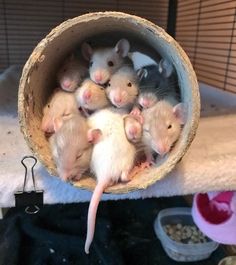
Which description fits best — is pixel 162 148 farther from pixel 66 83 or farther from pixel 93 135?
pixel 66 83

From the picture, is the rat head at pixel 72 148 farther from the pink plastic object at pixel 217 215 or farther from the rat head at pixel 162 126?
the pink plastic object at pixel 217 215

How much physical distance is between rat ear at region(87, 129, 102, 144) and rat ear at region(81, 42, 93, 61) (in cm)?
29

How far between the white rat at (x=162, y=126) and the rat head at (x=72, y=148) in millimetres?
110

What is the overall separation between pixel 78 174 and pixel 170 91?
35cm

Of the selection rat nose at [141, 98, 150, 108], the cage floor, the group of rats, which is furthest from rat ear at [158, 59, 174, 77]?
the cage floor

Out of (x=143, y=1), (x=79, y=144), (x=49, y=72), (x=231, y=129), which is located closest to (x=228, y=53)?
(x=231, y=129)

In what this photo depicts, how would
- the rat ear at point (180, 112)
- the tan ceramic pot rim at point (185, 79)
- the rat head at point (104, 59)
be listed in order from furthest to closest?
1. the rat head at point (104, 59)
2. the rat ear at point (180, 112)
3. the tan ceramic pot rim at point (185, 79)

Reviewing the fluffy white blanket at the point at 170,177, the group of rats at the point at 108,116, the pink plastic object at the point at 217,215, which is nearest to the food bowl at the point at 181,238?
the pink plastic object at the point at 217,215

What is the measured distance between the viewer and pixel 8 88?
1360 millimetres

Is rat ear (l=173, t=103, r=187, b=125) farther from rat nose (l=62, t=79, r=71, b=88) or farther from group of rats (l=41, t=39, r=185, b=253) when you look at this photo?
rat nose (l=62, t=79, r=71, b=88)

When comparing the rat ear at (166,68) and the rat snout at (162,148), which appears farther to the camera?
the rat ear at (166,68)

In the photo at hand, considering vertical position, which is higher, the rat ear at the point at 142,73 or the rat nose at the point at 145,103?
the rat ear at the point at 142,73

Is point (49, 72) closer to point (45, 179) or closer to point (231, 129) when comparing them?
point (45, 179)

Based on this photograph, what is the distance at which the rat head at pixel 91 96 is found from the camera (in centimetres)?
68
